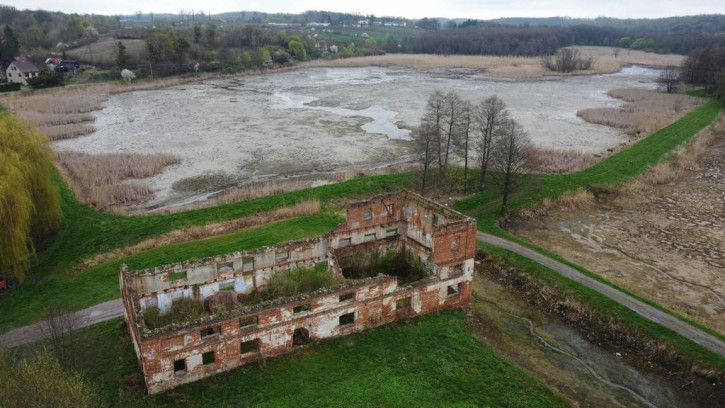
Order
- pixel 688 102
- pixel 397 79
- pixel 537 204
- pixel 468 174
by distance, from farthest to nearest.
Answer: pixel 397 79 → pixel 688 102 → pixel 468 174 → pixel 537 204

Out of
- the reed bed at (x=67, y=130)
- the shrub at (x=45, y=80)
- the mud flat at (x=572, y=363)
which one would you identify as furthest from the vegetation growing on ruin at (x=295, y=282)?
the shrub at (x=45, y=80)

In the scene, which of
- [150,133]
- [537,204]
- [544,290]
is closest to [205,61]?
[150,133]

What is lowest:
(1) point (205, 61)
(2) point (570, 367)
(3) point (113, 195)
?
(2) point (570, 367)

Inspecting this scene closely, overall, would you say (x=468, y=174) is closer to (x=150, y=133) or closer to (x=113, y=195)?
(x=113, y=195)

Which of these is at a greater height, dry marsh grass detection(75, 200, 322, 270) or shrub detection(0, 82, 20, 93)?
shrub detection(0, 82, 20, 93)

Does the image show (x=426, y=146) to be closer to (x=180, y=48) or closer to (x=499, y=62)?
(x=180, y=48)

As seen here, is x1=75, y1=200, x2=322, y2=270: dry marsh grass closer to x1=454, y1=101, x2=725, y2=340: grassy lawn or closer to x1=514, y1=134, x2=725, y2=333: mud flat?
x1=454, y1=101, x2=725, y2=340: grassy lawn

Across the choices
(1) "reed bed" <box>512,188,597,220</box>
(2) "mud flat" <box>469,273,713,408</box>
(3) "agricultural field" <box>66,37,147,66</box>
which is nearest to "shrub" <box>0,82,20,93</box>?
(3) "agricultural field" <box>66,37,147,66</box>
